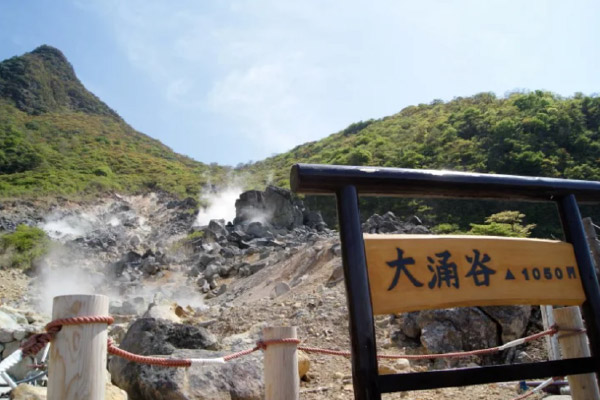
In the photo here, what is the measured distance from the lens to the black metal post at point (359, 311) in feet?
5.33

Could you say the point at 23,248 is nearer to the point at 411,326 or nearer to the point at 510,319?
the point at 411,326

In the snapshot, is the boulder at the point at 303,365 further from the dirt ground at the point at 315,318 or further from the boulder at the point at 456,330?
the boulder at the point at 456,330

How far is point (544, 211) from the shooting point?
19531 mm

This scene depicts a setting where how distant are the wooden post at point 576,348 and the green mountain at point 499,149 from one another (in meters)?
17.9

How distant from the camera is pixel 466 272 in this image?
1.87m

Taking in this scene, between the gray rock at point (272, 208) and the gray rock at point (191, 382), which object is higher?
the gray rock at point (272, 208)

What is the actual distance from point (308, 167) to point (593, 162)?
2587cm

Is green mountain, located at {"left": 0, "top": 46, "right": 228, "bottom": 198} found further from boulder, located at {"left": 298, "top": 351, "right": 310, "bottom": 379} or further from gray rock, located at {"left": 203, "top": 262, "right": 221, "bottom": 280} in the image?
boulder, located at {"left": 298, "top": 351, "right": 310, "bottom": 379}

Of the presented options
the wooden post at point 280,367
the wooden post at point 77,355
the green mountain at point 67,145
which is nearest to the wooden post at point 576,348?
the wooden post at point 280,367

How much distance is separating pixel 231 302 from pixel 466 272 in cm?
1045

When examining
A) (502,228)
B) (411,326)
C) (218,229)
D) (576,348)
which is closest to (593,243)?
(411,326)

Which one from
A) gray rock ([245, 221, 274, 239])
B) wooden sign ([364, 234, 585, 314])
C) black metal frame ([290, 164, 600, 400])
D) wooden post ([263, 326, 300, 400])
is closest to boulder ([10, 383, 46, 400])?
wooden post ([263, 326, 300, 400])

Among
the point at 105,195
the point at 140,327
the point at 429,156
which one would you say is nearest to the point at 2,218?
the point at 105,195

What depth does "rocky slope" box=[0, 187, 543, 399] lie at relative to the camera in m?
4.53
